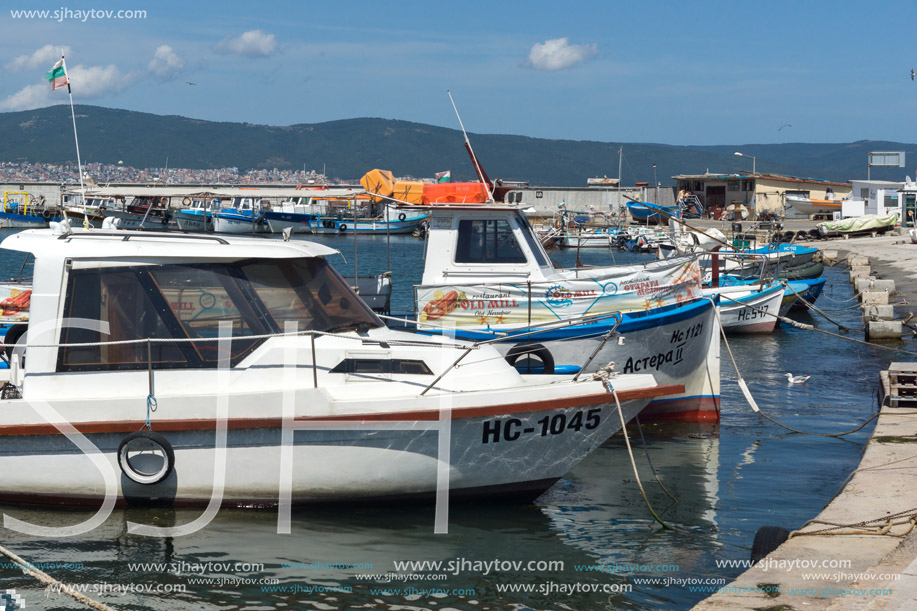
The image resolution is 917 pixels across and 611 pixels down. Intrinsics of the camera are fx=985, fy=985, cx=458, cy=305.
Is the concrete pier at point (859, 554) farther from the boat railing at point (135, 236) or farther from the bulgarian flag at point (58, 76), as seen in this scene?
the bulgarian flag at point (58, 76)

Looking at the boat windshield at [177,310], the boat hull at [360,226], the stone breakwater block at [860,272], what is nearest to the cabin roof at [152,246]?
the boat windshield at [177,310]

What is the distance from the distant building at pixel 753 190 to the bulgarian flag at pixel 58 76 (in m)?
A: 63.5

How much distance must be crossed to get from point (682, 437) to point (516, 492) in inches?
181

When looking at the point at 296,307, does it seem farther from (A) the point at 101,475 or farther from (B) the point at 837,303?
(B) the point at 837,303

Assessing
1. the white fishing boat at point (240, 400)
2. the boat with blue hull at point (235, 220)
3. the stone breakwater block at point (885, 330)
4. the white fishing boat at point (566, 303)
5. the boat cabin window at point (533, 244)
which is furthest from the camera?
the boat with blue hull at point (235, 220)

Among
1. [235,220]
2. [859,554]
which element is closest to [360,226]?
[235,220]

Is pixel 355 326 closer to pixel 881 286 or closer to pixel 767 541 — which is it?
pixel 767 541

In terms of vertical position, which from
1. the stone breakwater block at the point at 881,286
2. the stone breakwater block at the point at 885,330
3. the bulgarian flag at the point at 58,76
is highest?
the bulgarian flag at the point at 58,76

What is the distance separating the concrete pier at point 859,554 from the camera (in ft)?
19.3

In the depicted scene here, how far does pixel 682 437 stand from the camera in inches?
511

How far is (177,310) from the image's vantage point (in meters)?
8.80

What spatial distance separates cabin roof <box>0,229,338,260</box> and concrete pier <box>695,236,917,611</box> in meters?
4.97

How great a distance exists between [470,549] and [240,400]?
231cm

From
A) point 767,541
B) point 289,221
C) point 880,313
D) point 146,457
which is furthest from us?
point 289,221
